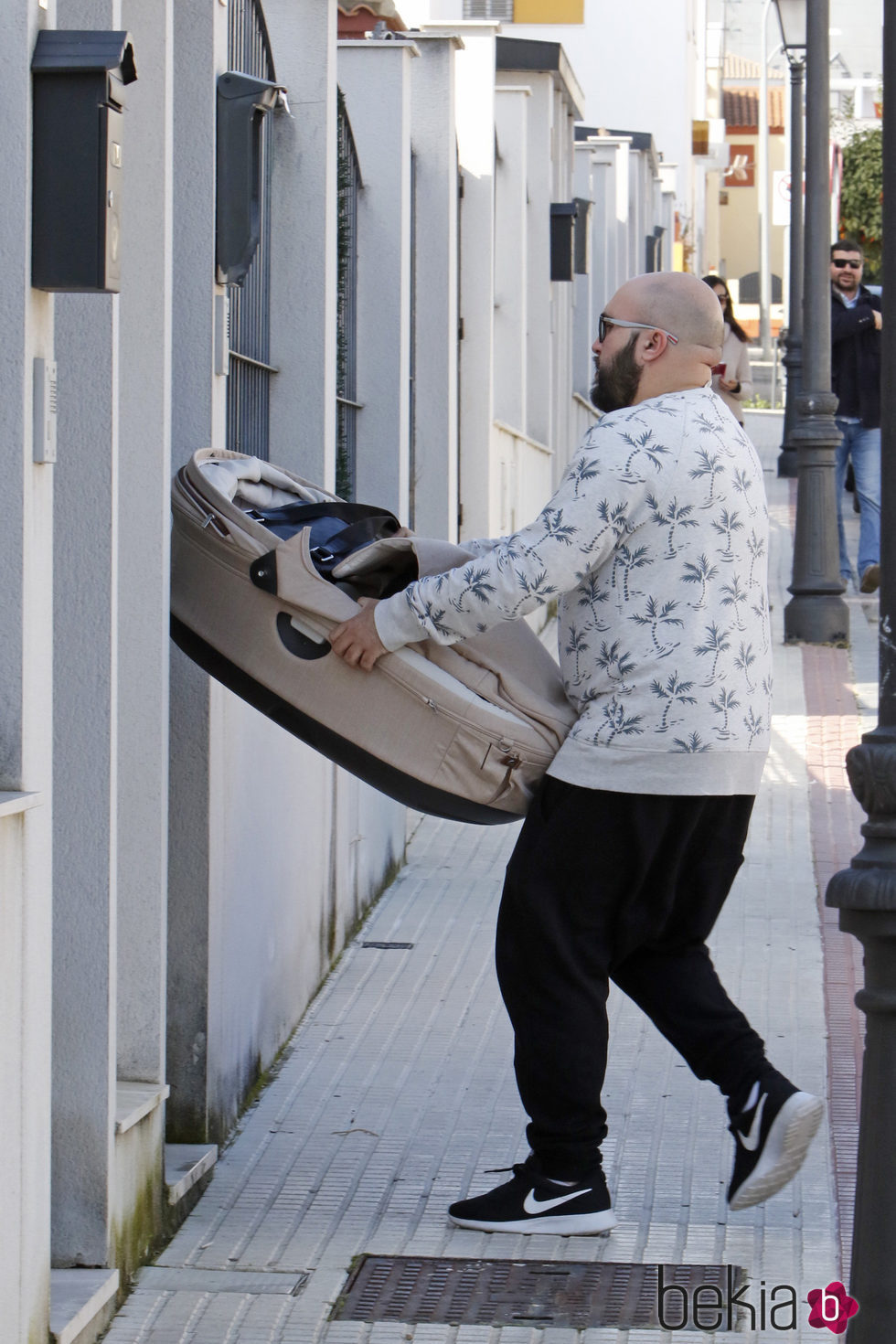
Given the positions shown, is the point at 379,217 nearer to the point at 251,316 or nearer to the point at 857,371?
the point at 251,316

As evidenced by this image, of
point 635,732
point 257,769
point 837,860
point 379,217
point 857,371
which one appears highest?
point 379,217

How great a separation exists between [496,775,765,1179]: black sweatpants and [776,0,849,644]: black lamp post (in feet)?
29.1

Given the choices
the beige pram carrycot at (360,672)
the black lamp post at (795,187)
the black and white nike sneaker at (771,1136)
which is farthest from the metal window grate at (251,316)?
the black lamp post at (795,187)

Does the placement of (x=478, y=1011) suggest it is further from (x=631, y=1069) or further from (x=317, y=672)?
(x=317, y=672)

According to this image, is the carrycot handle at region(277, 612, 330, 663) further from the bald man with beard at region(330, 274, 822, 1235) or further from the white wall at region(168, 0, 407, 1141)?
the white wall at region(168, 0, 407, 1141)

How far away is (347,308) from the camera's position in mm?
7453

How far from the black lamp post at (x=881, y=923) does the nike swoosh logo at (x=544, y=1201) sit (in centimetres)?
113

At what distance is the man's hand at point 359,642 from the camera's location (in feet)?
13.5

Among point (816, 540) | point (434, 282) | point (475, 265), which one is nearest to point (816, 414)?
point (816, 540)

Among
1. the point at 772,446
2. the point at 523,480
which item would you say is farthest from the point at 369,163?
the point at 772,446

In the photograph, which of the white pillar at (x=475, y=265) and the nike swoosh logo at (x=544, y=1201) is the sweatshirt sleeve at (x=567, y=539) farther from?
the white pillar at (x=475, y=265)

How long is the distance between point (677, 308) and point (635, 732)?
2.90 feet

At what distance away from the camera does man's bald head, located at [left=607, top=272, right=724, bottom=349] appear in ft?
13.7

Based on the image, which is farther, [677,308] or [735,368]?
[735,368]
